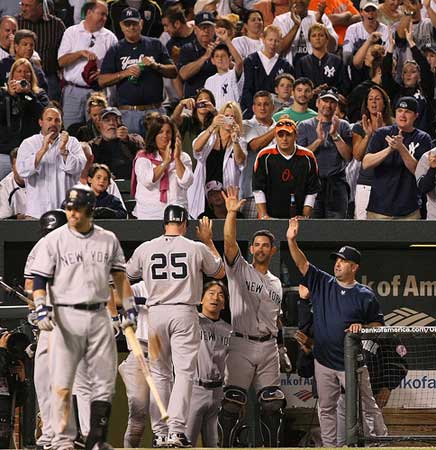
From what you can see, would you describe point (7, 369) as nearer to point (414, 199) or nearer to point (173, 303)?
point (173, 303)

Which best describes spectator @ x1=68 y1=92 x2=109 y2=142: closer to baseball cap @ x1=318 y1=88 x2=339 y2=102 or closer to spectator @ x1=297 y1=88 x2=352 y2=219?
spectator @ x1=297 y1=88 x2=352 y2=219

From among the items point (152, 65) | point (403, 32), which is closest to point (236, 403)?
point (152, 65)

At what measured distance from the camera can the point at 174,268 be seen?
12203 millimetres

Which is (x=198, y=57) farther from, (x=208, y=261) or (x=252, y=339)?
(x=208, y=261)

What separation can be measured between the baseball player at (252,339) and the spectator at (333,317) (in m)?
0.35

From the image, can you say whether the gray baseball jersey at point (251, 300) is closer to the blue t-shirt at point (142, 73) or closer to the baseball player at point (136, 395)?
the baseball player at point (136, 395)

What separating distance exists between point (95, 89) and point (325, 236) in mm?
3568

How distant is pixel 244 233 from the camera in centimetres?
1431

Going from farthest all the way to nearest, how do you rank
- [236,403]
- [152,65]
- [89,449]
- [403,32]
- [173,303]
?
[403,32] < [152,65] < [236,403] < [173,303] < [89,449]

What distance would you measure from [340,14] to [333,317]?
20.1 ft

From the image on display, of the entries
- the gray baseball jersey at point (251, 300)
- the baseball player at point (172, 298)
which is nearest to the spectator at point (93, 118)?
the gray baseball jersey at point (251, 300)

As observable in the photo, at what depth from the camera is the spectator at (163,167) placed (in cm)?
1379

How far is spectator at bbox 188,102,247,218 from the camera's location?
47.0ft

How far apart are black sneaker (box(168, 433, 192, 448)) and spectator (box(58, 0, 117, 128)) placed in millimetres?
5303
